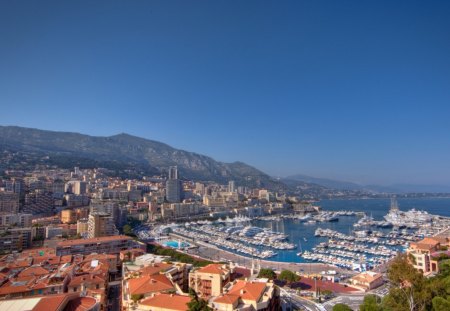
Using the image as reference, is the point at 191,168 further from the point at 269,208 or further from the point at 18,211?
the point at 18,211

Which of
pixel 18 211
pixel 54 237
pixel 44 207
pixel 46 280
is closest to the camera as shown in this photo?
pixel 46 280

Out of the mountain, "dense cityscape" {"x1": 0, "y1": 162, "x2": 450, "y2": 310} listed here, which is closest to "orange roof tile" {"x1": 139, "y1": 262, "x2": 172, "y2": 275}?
"dense cityscape" {"x1": 0, "y1": 162, "x2": 450, "y2": 310}

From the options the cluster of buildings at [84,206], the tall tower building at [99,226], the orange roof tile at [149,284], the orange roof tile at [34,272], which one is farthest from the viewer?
the cluster of buildings at [84,206]

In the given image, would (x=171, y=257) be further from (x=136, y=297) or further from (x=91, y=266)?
(x=136, y=297)

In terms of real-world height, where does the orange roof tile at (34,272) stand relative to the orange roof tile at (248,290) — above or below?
below

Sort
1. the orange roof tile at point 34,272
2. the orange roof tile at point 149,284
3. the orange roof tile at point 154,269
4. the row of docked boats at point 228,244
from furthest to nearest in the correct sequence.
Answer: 1. the row of docked boats at point 228,244
2. the orange roof tile at point 34,272
3. the orange roof tile at point 154,269
4. the orange roof tile at point 149,284

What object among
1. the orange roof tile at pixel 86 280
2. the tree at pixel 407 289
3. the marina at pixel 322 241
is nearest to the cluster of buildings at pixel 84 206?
the marina at pixel 322 241

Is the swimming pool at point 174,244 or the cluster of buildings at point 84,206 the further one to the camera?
the swimming pool at point 174,244

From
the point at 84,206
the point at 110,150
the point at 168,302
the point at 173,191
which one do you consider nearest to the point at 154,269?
the point at 168,302

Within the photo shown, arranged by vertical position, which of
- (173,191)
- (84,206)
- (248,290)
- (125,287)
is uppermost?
(173,191)

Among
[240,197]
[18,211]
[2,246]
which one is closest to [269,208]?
[240,197]

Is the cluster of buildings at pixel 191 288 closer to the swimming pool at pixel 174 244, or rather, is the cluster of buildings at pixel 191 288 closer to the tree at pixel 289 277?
the tree at pixel 289 277
